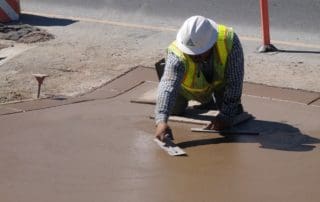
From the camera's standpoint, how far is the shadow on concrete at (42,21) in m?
10.6

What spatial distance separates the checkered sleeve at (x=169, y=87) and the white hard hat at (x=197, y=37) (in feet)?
0.46

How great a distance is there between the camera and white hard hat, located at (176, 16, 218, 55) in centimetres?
590

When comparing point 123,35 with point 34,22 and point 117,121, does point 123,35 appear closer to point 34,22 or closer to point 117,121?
point 34,22

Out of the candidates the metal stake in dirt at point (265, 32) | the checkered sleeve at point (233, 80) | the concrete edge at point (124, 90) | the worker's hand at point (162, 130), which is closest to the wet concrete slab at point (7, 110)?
→ the concrete edge at point (124, 90)

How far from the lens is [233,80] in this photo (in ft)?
20.3

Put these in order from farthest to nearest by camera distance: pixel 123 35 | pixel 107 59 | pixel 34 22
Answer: pixel 34 22
pixel 123 35
pixel 107 59

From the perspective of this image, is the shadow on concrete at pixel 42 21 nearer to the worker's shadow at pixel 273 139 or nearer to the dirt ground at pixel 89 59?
the dirt ground at pixel 89 59

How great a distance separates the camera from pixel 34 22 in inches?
422

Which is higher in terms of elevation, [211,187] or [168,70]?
[168,70]

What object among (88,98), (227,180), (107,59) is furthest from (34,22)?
(227,180)

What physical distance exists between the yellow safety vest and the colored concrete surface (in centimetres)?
35

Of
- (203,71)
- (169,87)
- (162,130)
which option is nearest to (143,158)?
(162,130)

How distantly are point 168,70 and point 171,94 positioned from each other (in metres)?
0.20

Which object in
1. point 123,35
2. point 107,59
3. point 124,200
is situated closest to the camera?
point 124,200
